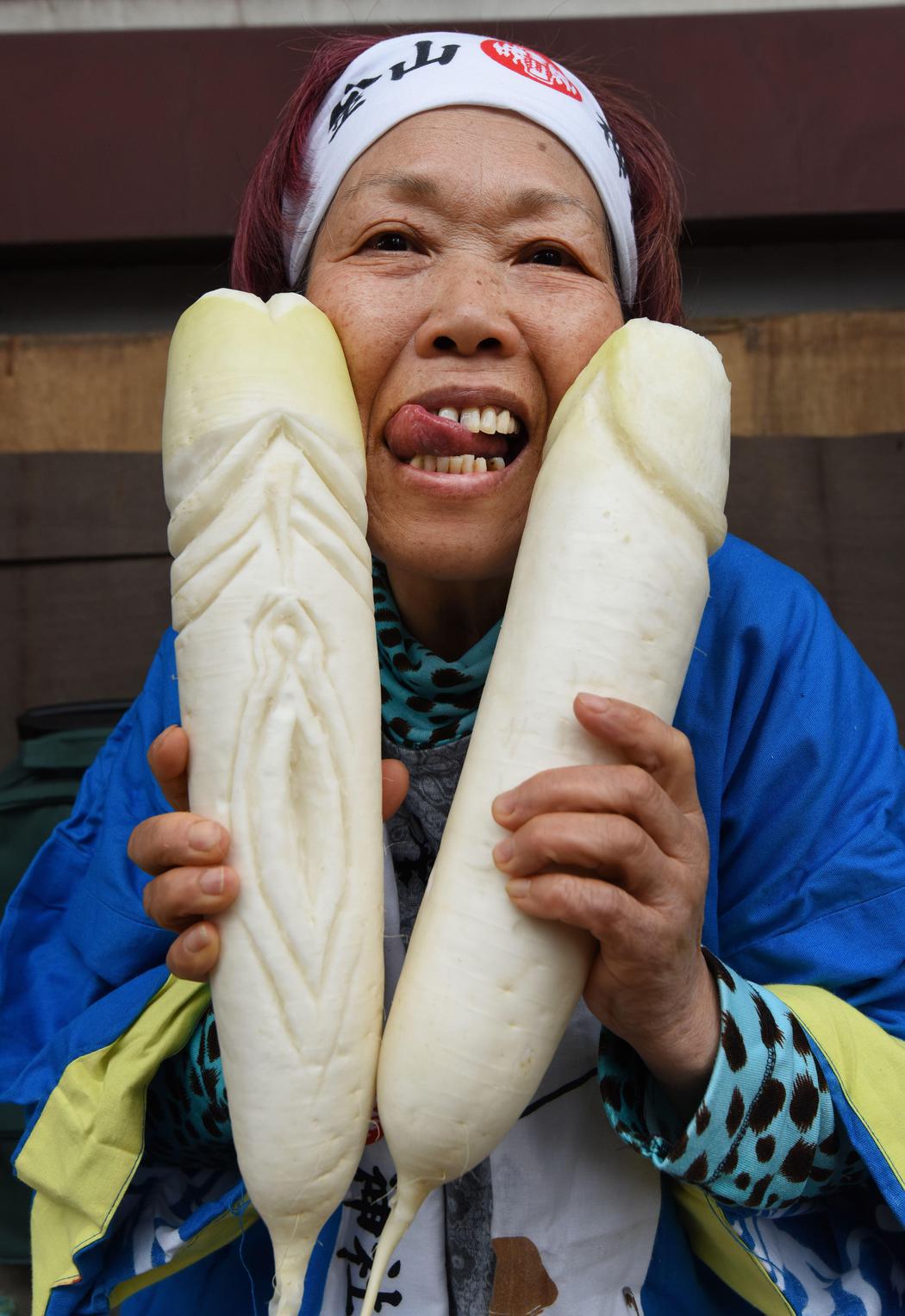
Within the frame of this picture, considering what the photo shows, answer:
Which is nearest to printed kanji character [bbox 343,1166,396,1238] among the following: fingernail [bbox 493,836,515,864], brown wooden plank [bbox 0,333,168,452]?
fingernail [bbox 493,836,515,864]

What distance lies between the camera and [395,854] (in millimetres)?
1500

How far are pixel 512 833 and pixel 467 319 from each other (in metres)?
0.57

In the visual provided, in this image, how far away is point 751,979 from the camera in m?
1.37

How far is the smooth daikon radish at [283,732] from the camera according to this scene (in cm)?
105

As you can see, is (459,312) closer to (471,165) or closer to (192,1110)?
(471,165)

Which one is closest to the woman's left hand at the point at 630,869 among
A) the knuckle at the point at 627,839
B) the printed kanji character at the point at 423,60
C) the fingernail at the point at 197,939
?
the knuckle at the point at 627,839

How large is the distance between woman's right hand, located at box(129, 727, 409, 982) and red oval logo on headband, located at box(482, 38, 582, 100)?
3.13 feet

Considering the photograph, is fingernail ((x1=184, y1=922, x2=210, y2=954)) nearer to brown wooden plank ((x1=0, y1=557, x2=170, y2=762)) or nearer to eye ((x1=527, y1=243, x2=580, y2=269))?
eye ((x1=527, y1=243, x2=580, y2=269))

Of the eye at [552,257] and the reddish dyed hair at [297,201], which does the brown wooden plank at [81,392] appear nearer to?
the reddish dyed hair at [297,201]

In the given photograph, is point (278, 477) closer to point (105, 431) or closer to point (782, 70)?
point (105, 431)

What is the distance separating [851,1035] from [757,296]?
1861 millimetres

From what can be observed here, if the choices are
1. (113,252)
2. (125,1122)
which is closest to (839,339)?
(113,252)

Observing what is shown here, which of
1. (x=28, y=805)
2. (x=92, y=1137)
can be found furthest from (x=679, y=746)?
(x=28, y=805)

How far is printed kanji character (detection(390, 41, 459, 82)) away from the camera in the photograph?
4.76 feet
